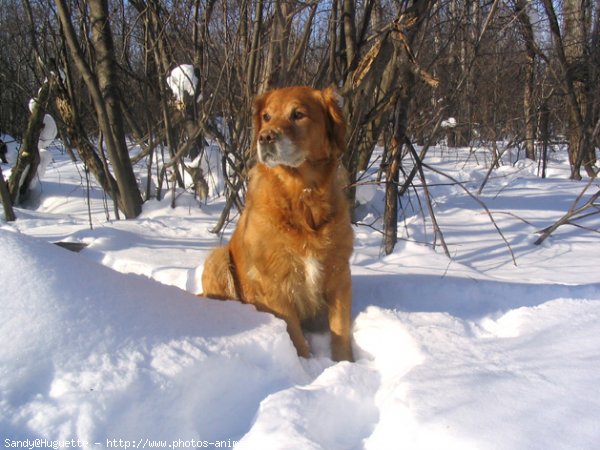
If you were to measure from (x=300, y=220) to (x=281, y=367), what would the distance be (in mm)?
747

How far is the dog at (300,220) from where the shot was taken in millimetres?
2244

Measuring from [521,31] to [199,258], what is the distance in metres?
5.67

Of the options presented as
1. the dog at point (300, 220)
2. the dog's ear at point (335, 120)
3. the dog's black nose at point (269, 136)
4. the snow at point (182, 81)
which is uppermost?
the snow at point (182, 81)

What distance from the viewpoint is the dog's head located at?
85.8 inches

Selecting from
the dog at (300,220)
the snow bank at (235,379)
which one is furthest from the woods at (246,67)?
the snow bank at (235,379)

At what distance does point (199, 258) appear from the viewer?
3.73 meters

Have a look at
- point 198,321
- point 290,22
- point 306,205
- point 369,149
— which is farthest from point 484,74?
point 198,321

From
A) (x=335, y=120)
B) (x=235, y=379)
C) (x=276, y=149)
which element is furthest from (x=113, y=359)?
(x=335, y=120)

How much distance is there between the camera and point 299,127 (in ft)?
7.58

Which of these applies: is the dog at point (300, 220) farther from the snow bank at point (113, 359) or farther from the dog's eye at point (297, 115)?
the snow bank at point (113, 359)

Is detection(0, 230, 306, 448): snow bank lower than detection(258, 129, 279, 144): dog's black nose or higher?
lower

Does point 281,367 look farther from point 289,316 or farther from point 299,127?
point 299,127

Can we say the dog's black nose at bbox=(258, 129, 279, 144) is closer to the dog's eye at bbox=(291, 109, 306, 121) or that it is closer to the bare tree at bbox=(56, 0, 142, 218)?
the dog's eye at bbox=(291, 109, 306, 121)

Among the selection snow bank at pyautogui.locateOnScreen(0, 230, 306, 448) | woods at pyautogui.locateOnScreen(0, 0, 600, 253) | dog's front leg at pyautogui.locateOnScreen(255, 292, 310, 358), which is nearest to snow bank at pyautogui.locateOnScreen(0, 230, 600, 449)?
snow bank at pyautogui.locateOnScreen(0, 230, 306, 448)
